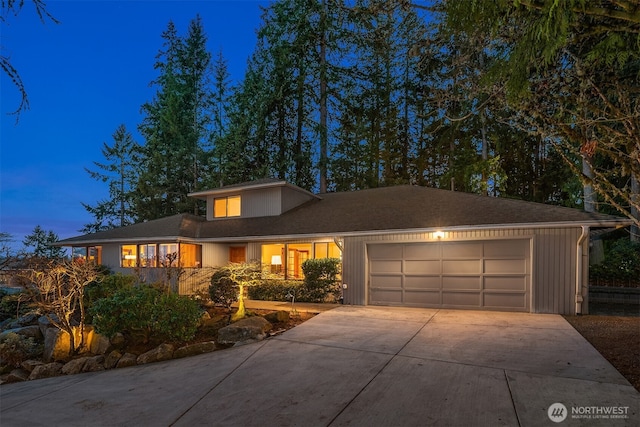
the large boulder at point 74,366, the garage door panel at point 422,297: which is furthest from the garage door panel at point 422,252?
the large boulder at point 74,366

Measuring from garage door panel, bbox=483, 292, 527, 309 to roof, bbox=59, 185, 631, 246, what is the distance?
1984mm

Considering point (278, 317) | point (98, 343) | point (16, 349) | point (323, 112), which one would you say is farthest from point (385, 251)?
point (323, 112)

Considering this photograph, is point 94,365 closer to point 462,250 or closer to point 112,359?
point 112,359

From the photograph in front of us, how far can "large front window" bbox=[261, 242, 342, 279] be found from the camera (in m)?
14.1

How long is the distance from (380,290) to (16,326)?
1127 centimetres

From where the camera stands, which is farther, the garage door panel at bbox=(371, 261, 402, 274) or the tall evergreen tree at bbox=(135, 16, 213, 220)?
the tall evergreen tree at bbox=(135, 16, 213, 220)

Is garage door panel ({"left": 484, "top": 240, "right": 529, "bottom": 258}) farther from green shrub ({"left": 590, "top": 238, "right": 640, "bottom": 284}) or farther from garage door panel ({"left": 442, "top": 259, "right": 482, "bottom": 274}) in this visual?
green shrub ({"left": 590, "top": 238, "right": 640, "bottom": 284})

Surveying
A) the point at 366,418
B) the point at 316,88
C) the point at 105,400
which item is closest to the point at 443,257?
the point at 366,418

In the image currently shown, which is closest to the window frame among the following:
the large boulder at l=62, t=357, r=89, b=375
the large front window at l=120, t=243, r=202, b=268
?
the large front window at l=120, t=243, r=202, b=268

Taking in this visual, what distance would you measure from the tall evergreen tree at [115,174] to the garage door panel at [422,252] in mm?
26348

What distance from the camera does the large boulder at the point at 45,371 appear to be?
6750 mm

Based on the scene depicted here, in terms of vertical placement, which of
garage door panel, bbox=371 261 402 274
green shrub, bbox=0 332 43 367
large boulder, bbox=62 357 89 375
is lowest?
green shrub, bbox=0 332 43 367

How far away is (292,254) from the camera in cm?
1570

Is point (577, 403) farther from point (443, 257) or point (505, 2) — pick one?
point (443, 257)
